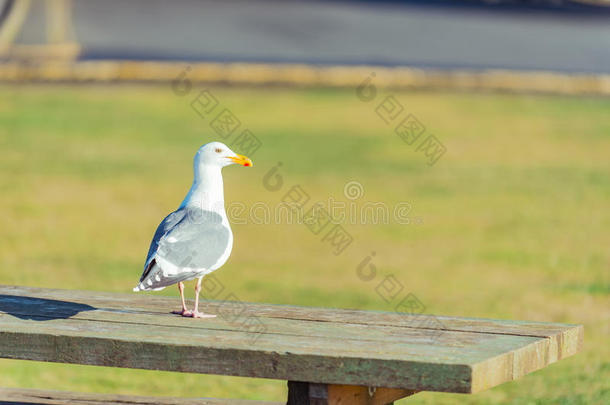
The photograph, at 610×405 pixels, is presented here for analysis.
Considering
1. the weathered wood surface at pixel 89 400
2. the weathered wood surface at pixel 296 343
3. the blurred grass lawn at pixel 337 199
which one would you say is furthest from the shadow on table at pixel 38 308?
the blurred grass lawn at pixel 337 199

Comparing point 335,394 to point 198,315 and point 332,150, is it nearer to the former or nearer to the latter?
point 198,315

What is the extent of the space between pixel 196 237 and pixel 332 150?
13.0 meters

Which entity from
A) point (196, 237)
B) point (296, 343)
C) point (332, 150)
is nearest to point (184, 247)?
point (196, 237)

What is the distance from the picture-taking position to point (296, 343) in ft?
10.6

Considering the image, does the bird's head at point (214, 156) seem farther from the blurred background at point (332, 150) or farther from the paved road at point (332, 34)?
the paved road at point (332, 34)

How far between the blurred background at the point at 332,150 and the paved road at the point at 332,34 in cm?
7

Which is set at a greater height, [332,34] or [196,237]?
[332,34]

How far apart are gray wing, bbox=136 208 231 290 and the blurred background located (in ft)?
8.67

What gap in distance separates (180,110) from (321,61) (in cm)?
571

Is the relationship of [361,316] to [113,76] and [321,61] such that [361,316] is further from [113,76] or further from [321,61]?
[321,61]

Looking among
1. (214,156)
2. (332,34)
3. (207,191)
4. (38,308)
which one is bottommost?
(38,308)

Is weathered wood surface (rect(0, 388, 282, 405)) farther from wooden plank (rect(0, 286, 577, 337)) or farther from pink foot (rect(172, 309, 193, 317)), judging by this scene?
pink foot (rect(172, 309, 193, 317))

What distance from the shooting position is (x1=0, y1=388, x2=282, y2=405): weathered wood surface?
4.18 metres

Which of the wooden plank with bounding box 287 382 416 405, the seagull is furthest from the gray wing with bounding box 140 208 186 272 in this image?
the wooden plank with bounding box 287 382 416 405
